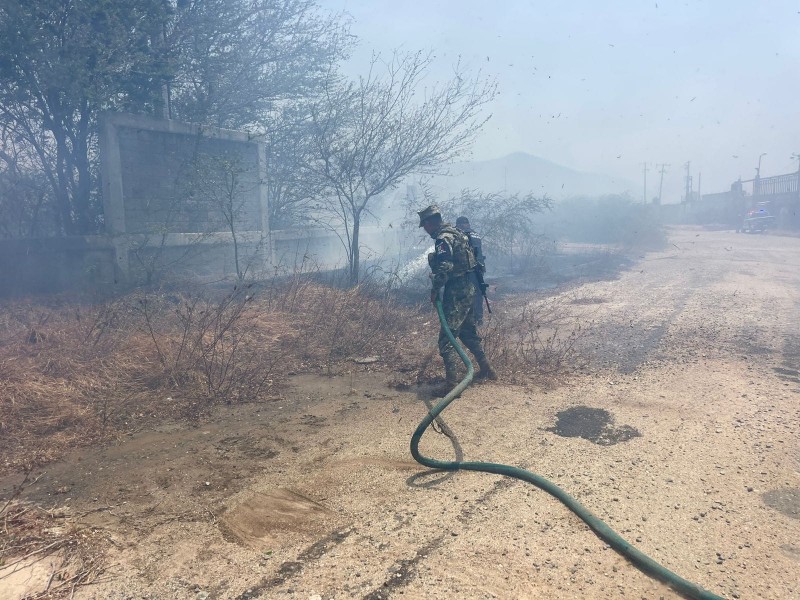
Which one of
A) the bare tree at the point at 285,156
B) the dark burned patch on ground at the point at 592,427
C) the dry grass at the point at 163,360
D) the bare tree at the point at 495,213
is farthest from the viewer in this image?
the bare tree at the point at 285,156

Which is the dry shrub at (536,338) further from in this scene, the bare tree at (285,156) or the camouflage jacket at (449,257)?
the bare tree at (285,156)

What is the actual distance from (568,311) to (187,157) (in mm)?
9038

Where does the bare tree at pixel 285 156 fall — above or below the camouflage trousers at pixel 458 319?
above

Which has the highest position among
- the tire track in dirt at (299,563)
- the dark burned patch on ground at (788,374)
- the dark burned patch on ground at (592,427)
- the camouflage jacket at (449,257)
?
the camouflage jacket at (449,257)

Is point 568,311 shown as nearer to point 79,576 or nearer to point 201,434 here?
point 201,434

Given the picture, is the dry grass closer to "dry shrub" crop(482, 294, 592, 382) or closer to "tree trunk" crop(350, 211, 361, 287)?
"dry shrub" crop(482, 294, 592, 382)

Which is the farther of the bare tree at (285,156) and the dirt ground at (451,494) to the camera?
the bare tree at (285,156)

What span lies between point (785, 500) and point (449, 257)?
3.19m

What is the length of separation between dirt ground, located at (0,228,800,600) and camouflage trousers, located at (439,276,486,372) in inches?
17.5

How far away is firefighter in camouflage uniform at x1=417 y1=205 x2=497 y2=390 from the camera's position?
5.12 m

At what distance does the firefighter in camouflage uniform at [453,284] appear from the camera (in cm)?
512

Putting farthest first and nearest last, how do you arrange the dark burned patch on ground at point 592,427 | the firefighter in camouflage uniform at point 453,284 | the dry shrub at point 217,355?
the firefighter in camouflage uniform at point 453,284
the dry shrub at point 217,355
the dark burned patch on ground at point 592,427

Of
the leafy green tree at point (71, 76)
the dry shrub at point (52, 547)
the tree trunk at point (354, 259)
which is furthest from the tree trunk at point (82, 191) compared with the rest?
the dry shrub at point (52, 547)

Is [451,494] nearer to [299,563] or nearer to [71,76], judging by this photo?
[299,563]
